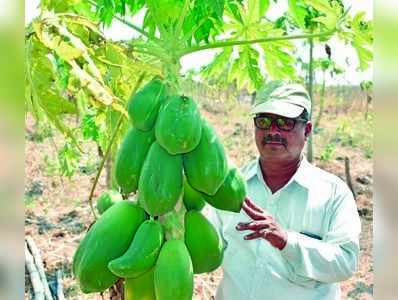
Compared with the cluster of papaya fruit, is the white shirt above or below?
below

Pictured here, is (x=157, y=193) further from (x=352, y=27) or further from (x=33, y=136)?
(x=33, y=136)

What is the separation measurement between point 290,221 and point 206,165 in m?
1.14

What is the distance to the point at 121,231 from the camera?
124cm

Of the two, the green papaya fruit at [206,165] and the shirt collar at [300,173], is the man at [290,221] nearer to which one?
the shirt collar at [300,173]

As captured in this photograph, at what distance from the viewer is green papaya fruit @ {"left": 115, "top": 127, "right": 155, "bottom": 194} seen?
4.18ft

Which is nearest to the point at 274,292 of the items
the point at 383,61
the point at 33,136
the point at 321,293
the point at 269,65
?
the point at 321,293

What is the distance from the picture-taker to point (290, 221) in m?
2.29

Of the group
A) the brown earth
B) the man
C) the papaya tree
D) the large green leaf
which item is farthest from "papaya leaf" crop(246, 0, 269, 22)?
the brown earth

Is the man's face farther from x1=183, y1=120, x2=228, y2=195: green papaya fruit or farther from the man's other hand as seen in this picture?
x1=183, y1=120, x2=228, y2=195: green papaya fruit

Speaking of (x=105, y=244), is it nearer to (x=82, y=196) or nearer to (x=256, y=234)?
(x=256, y=234)

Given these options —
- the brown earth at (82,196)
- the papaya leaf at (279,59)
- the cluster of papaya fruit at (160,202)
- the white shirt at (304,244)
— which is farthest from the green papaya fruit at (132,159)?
A: the brown earth at (82,196)

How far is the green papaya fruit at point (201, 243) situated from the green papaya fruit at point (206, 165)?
72 millimetres

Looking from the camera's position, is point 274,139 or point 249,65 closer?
point 249,65

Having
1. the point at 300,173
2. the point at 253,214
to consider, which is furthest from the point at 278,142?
the point at 253,214
